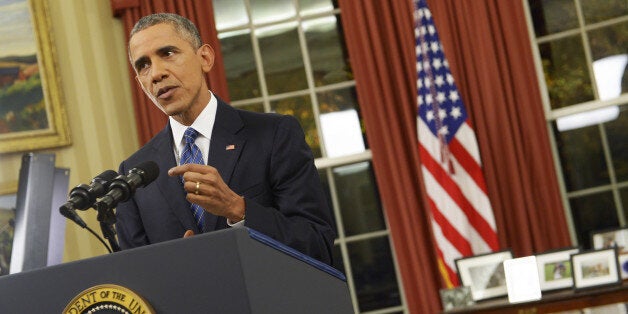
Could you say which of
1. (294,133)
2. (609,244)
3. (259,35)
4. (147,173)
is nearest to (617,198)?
(609,244)

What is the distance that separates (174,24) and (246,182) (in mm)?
382

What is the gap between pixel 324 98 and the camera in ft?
22.6

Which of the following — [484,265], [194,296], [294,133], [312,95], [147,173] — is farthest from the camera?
[312,95]

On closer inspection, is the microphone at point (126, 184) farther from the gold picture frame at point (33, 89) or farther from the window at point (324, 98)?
the window at point (324, 98)

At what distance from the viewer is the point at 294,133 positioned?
2195 mm

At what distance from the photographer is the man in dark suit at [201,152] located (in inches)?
80.9

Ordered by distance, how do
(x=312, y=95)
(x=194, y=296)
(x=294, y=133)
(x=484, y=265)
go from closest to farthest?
(x=194, y=296) < (x=294, y=133) < (x=484, y=265) < (x=312, y=95)

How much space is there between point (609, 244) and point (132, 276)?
4914 mm

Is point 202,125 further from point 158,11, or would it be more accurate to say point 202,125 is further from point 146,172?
point 158,11

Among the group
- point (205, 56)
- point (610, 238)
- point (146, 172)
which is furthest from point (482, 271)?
point (146, 172)

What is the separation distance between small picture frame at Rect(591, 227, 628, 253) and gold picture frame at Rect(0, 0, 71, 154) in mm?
3336

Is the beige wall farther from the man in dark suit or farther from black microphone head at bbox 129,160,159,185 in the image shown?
black microphone head at bbox 129,160,159,185

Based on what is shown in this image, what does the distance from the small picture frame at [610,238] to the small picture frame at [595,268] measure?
271 mm

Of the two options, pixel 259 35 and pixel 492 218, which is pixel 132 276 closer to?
pixel 492 218
